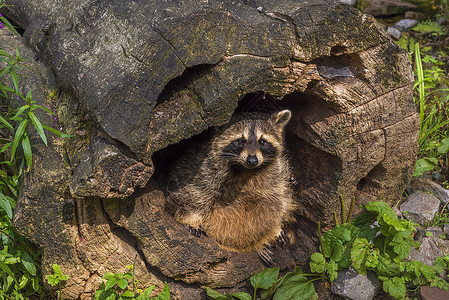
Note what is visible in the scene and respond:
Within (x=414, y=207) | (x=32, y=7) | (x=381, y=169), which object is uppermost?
(x=32, y=7)

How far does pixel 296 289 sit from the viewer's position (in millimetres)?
3107

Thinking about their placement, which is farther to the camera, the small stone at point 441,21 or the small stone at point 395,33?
the small stone at point 441,21

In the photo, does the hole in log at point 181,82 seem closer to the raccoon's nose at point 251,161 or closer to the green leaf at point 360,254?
the raccoon's nose at point 251,161

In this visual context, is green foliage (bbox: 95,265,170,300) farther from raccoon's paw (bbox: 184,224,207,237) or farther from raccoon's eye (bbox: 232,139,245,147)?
raccoon's eye (bbox: 232,139,245,147)

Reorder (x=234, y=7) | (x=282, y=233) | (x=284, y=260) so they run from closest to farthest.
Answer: (x=234, y=7) < (x=284, y=260) < (x=282, y=233)

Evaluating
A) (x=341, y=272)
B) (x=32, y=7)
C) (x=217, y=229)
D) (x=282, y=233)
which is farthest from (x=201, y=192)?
(x=32, y=7)

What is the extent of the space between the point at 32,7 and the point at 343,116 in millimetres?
2213

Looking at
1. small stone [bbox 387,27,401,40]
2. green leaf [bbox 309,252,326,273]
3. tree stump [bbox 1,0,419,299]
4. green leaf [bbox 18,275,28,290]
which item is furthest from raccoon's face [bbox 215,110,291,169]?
small stone [bbox 387,27,401,40]

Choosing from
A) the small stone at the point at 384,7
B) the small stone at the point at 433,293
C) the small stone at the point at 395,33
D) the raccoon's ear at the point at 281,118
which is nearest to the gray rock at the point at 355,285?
the small stone at the point at 433,293

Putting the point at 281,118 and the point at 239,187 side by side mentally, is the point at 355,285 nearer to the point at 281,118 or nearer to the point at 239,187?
the point at 239,187

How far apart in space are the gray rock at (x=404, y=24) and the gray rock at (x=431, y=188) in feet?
6.72

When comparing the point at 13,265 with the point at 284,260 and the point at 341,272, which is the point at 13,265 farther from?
the point at 341,272

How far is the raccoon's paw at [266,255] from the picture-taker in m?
3.44

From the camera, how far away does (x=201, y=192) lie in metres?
3.48
